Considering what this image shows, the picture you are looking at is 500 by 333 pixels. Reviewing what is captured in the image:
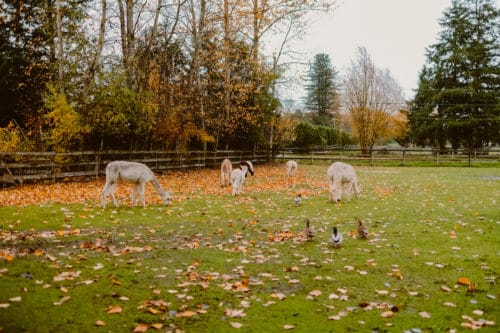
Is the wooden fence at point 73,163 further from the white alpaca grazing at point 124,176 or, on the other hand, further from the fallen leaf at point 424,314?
the fallen leaf at point 424,314

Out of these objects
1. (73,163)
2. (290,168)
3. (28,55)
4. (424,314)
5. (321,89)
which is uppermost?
(321,89)

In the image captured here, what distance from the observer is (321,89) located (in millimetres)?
77125

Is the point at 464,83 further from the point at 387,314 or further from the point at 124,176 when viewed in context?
the point at 387,314

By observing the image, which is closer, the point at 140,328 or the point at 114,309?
the point at 140,328

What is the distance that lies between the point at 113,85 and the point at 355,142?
181 feet

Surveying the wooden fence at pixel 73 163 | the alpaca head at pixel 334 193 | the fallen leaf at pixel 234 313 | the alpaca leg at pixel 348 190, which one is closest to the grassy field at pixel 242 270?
the fallen leaf at pixel 234 313

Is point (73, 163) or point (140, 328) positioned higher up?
point (73, 163)

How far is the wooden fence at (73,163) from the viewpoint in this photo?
1636cm

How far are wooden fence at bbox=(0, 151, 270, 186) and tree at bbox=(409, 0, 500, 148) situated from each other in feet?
94.8

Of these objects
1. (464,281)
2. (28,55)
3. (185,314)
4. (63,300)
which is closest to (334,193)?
(464,281)

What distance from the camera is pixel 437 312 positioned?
16.5ft

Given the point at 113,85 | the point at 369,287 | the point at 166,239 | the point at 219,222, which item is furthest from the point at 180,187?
the point at 369,287

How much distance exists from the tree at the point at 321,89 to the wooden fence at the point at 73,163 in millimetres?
52491

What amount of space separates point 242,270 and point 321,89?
73596 mm
